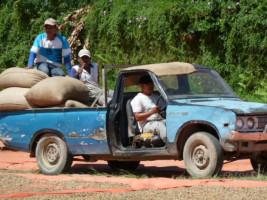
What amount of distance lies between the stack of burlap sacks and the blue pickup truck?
0.14 meters

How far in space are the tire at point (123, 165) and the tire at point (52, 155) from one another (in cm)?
104

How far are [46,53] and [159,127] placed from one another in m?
3.51

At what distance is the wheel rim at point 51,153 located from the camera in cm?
1079

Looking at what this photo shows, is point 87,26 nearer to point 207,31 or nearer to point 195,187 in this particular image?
point 207,31

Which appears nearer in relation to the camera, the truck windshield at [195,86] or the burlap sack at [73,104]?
the truck windshield at [195,86]

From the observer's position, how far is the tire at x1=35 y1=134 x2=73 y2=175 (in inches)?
418

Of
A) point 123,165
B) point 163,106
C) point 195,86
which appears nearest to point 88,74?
point 123,165

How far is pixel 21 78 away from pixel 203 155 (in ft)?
11.8

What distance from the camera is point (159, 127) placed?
9.41m

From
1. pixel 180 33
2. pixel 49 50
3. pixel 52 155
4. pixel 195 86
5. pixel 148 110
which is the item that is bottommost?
pixel 52 155

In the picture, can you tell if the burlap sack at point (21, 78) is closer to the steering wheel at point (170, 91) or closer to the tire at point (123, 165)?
the tire at point (123, 165)

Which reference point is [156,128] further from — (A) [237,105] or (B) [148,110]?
(A) [237,105]

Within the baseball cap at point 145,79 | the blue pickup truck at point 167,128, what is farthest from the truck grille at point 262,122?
the baseball cap at point 145,79

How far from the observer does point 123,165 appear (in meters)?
11.5
